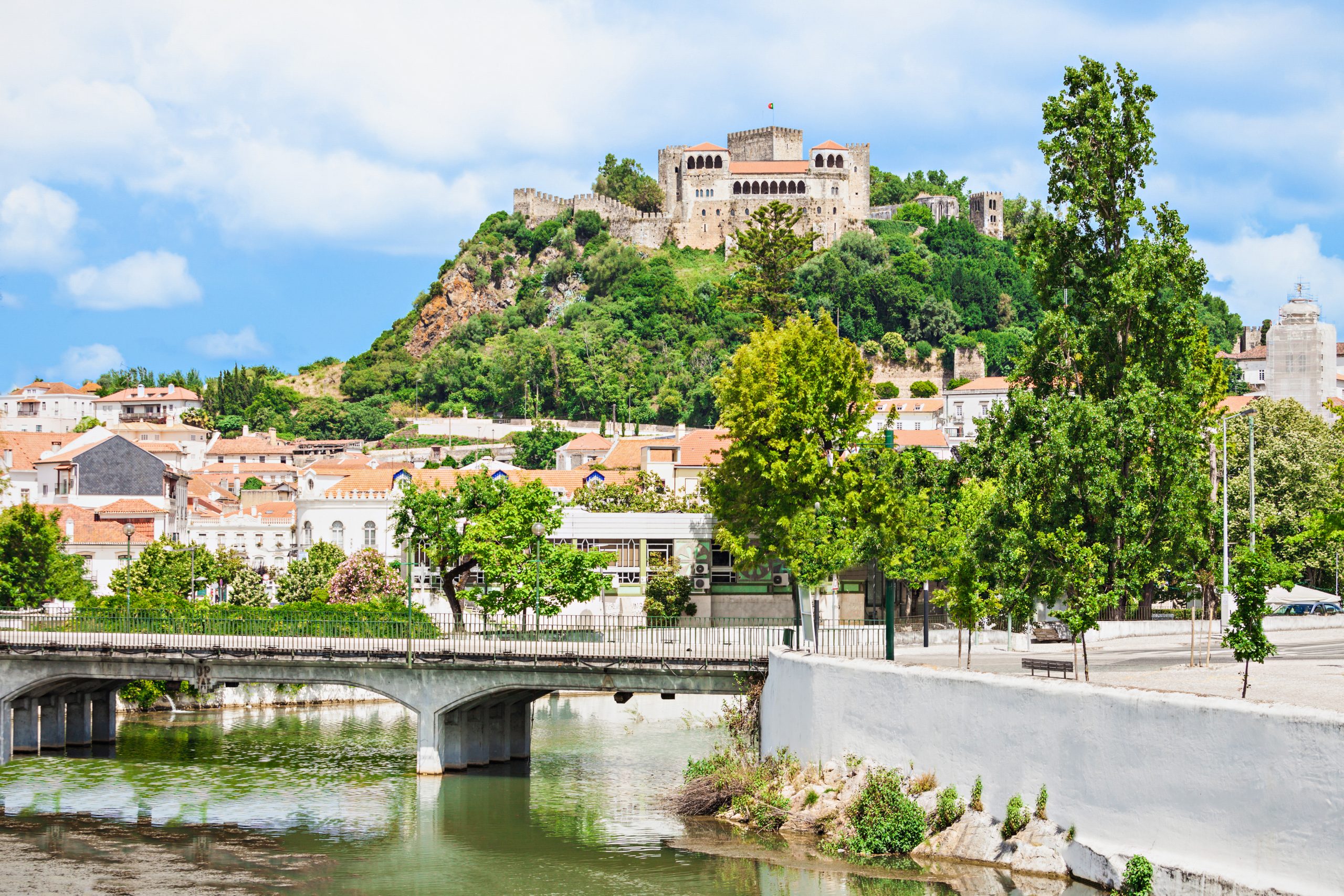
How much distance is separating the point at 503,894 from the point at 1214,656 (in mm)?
17952

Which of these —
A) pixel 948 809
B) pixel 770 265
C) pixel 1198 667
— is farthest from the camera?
pixel 770 265

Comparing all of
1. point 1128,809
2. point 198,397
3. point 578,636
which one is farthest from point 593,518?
point 198,397

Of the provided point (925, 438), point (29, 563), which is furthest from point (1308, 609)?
point (925, 438)

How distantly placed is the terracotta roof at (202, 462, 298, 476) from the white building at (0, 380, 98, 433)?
3369 centimetres

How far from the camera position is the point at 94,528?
82.3 meters

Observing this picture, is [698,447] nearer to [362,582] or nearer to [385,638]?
[362,582]

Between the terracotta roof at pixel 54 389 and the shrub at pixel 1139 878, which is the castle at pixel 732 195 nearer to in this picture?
the terracotta roof at pixel 54 389

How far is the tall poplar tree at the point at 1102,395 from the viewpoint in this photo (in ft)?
109

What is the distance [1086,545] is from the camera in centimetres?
3428

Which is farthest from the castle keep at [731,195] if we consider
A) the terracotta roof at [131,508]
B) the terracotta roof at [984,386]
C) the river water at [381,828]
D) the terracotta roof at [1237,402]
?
the river water at [381,828]

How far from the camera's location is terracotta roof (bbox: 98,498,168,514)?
86.1m

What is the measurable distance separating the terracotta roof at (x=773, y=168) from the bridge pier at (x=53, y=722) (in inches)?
5367

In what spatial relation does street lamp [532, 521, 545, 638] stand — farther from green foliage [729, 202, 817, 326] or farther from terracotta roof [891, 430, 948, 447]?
green foliage [729, 202, 817, 326]

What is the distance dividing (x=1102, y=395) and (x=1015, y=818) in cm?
2091
